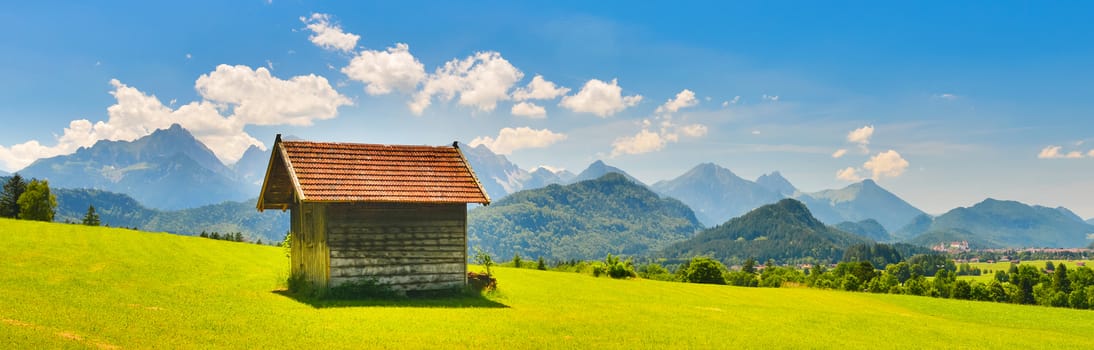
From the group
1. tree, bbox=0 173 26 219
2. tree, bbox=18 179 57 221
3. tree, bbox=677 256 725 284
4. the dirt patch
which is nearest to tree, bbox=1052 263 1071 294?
tree, bbox=677 256 725 284

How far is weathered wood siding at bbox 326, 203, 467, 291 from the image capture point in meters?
26.4

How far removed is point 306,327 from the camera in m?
19.7

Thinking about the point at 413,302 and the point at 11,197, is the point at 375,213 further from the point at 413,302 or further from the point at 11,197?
the point at 11,197

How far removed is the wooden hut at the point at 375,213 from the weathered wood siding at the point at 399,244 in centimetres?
4

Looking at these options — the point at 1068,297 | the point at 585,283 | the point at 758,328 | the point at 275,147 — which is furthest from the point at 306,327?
the point at 1068,297

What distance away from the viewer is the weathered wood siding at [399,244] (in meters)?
26.4

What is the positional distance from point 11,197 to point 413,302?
100006 millimetres

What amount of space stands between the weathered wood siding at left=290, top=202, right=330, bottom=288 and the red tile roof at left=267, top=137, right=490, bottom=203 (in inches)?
49.1

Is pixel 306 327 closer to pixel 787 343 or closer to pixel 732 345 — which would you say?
pixel 732 345

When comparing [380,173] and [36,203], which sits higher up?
[36,203]

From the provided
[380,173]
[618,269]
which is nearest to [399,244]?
[380,173]

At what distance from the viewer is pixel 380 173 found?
28422 millimetres

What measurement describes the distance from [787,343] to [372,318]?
546 inches

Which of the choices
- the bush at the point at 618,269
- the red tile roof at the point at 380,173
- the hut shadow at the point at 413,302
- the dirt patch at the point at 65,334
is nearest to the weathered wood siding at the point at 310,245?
the hut shadow at the point at 413,302
